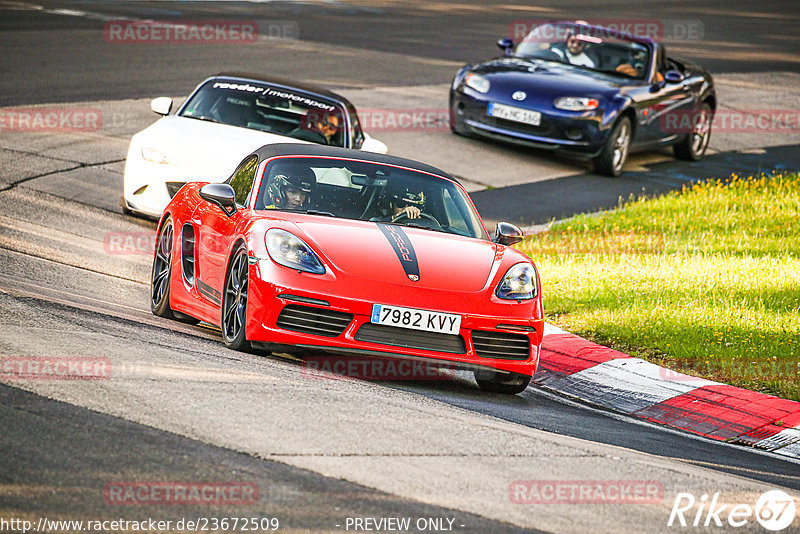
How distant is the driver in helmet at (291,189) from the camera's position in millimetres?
7797

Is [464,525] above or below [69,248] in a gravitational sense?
above

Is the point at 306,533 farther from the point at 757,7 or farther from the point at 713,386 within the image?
the point at 757,7

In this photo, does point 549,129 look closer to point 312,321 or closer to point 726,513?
point 312,321

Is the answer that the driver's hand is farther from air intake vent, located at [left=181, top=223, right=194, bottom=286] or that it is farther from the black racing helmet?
air intake vent, located at [left=181, top=223, right=194, bottom=286]

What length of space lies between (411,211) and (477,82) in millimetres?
9211

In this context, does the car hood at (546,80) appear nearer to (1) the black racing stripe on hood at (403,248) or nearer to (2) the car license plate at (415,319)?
(1) the black racing stripe on hood at (403,248)

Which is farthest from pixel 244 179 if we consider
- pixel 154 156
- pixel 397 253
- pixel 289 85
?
pixel 289 85

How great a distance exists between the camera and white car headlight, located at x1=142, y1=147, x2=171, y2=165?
11.6m

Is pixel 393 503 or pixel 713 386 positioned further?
pixel 713 386

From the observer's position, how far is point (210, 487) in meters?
4.45

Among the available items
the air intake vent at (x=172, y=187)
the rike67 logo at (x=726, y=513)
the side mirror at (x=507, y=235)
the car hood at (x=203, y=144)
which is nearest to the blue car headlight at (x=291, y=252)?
the side mirror at (x=507, y=235)

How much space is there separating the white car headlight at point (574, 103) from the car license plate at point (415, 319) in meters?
9.89

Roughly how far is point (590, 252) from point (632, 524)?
7.44 metres

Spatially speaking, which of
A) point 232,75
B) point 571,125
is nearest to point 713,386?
point 232,75
